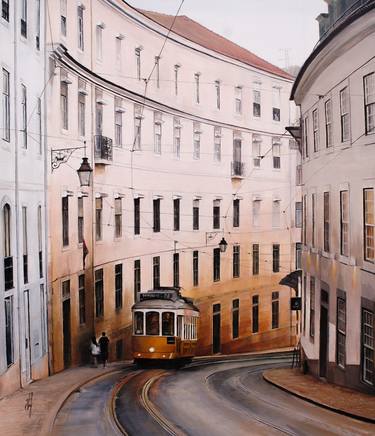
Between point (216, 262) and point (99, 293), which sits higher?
point (216, 262)

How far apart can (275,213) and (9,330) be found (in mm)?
13129

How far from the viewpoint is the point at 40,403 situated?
1283cm

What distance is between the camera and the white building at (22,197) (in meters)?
13.3

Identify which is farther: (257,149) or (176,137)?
(257,149)

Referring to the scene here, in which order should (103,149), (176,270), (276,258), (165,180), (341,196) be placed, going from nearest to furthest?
1. (341,196)
2. (103,149)
3. (165,180)
4. (176,270)
5. (276,258)

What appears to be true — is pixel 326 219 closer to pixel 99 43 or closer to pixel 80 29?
pixel 80 29

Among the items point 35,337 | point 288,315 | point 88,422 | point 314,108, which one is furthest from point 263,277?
point 88,422

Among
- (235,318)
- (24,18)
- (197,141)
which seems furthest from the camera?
(235,318)

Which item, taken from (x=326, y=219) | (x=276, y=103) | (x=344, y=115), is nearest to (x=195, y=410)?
(x=326, y=219)

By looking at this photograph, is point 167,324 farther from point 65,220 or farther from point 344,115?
point 344,115

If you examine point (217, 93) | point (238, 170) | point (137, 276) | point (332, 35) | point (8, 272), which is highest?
point (217, 93)

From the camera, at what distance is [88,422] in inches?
444

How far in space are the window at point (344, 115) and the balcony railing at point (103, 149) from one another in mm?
6576

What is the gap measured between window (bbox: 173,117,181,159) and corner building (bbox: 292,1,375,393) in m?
5.52
